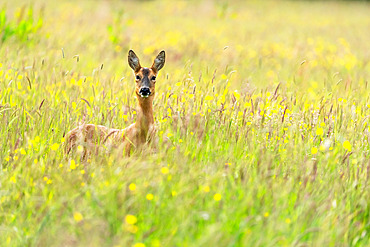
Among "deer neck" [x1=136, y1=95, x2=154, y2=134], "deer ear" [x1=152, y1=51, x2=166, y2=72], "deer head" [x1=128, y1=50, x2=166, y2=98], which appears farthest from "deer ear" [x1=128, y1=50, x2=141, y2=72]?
"deer neck" [x1=136, y1=95, x2=154, y2=134]

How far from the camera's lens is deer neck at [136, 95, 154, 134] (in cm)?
493

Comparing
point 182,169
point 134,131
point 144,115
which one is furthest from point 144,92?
point 182,169

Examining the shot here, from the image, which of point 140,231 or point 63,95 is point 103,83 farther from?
point 140,231

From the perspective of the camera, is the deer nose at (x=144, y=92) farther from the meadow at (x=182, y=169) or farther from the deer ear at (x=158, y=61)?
the deer ear at (x=158, y=61)

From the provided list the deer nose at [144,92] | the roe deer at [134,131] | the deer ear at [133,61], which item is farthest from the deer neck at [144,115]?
the deer ear at [133,61]

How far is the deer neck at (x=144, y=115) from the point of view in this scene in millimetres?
4926

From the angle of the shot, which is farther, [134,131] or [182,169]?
[134,131]

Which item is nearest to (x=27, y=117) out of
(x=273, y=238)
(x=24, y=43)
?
(x=273, y=238)

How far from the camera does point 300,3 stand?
86.7 feet

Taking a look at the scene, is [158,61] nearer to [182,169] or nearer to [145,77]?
[145,77]

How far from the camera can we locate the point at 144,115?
16.4ft

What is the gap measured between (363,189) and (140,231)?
1716mm

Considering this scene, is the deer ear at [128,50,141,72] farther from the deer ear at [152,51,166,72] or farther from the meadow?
the meadow

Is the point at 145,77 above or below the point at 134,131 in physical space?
above
